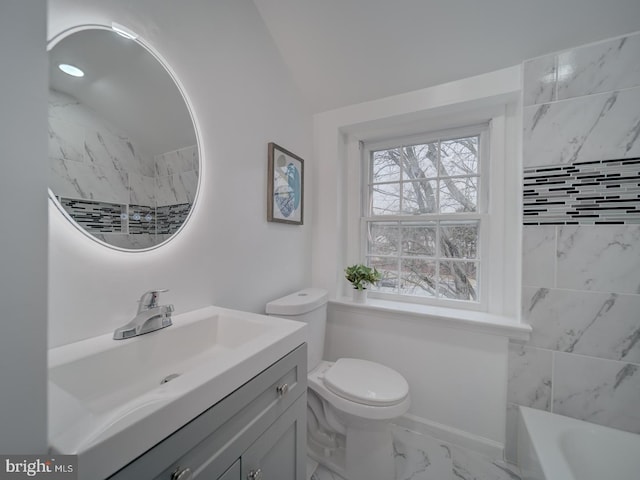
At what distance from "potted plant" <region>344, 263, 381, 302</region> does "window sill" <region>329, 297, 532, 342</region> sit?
63 millimetres

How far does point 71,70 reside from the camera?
75 cm

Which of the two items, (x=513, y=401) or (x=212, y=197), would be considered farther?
(x=513, y=401)

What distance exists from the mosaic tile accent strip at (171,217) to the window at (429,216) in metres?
1.33

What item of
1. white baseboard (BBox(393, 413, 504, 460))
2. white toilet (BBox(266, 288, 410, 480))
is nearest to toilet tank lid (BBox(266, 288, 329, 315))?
white toilet (BBox(266, 288, 410, 480))

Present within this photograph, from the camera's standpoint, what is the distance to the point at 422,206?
1.81 metres

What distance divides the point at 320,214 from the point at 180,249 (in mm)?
1100

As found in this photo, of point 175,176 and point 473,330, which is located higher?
point 175,176

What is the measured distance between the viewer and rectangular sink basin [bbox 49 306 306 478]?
0.41 m

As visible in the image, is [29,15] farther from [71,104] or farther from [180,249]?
[180,249]

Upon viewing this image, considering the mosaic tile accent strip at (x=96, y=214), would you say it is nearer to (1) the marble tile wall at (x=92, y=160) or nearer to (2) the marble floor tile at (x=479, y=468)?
(1) the marble tile wall at (x=92, y=160)

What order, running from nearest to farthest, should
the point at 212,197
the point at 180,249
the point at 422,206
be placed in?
the point at 180,249 → the point at 212,197 → the point at 422,206

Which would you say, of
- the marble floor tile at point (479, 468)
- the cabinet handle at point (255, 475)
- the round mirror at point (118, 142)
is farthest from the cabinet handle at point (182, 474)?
the marble floor tile at point (479, 468)

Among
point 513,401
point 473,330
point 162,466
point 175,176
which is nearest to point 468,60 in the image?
point 473,330

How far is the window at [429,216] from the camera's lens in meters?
1.67
